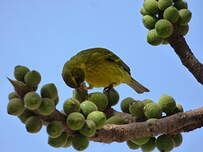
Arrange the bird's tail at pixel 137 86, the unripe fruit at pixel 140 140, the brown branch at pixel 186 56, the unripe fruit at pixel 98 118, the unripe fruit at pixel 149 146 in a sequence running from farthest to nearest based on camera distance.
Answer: the bird's tail at pixel 137 86, the brown branch at pixel 186 56, the unripe fruit at pixel 149 146, the unripe fruit at pixel 140 140, the unripe fruit at pixel 98 118

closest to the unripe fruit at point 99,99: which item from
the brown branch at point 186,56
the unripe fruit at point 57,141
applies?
the unripe fruit at point 57,141

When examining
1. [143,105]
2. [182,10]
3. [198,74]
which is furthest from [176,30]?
[143,105]

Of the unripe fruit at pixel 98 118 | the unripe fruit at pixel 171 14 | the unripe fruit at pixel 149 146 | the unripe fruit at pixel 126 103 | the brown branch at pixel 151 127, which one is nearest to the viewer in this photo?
the unripe fruit at pixel 98 118

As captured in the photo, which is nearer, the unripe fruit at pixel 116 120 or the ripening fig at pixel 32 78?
the ripening fig at pixel 32 78

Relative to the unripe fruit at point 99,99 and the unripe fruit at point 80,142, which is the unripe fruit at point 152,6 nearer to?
the unripe fruit at point 99,99

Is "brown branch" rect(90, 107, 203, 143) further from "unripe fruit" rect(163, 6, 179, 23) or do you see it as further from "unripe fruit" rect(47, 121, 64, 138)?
"unripe fruit" rect(163, 6, 179, 23)

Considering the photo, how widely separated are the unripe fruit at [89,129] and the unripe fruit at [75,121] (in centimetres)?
2

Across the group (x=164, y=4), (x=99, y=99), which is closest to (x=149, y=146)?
(x=99, y=99)

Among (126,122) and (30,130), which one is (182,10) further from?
(30,130)

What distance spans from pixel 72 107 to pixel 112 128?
0.91 feet

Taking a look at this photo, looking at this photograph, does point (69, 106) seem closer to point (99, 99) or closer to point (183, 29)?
point (99, 99)

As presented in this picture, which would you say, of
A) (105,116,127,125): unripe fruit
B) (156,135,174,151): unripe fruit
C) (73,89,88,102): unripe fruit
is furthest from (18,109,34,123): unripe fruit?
(156,135,174,151): unripe fruit

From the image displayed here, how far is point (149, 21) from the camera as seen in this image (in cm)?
302

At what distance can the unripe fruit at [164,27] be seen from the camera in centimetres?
287
